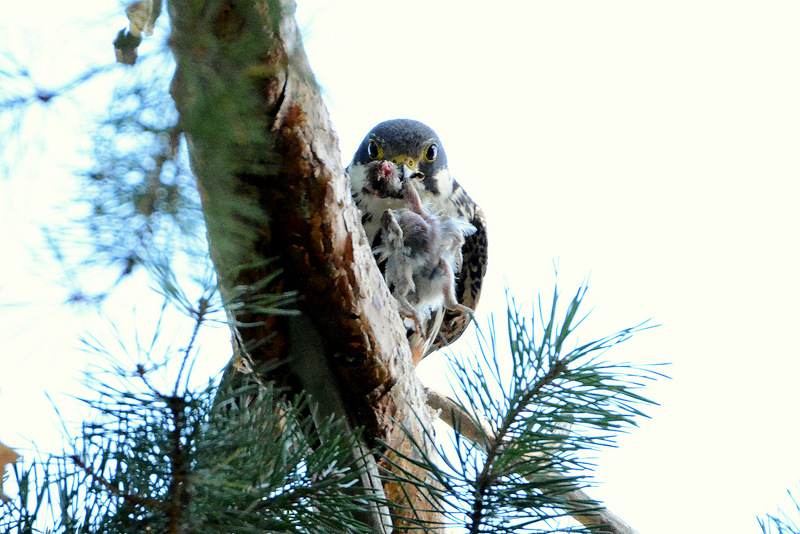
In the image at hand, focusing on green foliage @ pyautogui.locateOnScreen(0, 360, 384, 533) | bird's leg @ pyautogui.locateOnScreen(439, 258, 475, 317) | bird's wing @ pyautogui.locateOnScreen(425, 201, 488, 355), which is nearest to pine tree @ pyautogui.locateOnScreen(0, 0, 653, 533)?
green foliage @ pyautogui.locateOnScreen(0, 360, 384, 533)

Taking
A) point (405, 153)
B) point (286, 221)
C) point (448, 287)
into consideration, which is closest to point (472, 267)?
point (405, 153)

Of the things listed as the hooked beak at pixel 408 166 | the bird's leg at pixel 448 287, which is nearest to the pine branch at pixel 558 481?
the bird's leg at pixel 448 287

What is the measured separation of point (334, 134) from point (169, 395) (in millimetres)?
716

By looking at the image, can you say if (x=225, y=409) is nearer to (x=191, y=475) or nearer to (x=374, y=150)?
(x=191, y=475)

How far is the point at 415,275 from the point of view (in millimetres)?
2363

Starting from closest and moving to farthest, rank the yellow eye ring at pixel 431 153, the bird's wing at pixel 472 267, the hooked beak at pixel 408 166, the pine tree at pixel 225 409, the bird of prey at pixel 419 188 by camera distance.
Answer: the pine tree at pixel 225 409
the bird of prey at pixel 419 188
the hooked beak at pixel 408 166
the yellow eye ring at pixel 431 153
the bird's wing at pixel 472 267

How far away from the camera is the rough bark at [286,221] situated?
988mm

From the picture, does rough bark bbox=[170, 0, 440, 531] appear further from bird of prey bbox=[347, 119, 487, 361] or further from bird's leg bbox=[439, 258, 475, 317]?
bird of prey bbox=[347, 119, 487, 361]

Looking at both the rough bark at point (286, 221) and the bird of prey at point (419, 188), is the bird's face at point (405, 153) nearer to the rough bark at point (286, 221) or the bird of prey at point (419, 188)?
the bird of prey at point (419, 188)

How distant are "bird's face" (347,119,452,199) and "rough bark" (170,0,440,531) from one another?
1106 millimetres

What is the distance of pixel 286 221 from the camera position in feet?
5.01

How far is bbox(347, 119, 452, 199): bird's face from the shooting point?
111 inches

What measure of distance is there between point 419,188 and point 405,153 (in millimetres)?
132

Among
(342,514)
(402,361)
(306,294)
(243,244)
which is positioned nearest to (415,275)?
(402,361)
